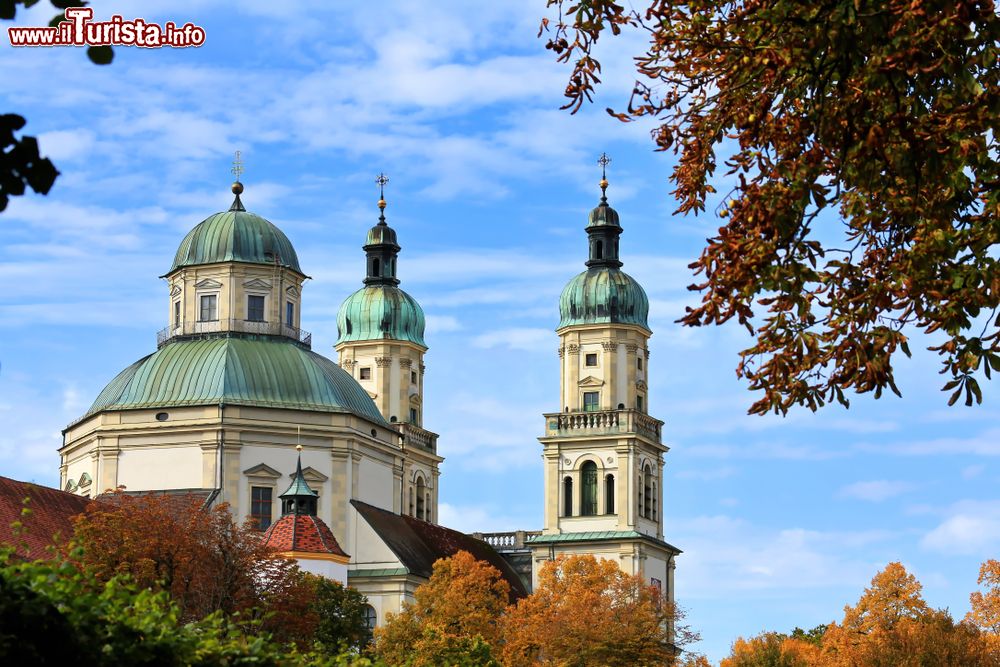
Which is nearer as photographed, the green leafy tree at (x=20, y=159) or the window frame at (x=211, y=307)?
the green leafy tree at (x=20, y=159)

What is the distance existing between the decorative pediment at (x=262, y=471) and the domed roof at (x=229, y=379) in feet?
8.98

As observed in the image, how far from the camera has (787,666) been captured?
91.6m

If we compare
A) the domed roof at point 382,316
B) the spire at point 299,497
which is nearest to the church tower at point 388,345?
the domed roof at point 382,316

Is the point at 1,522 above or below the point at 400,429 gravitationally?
below

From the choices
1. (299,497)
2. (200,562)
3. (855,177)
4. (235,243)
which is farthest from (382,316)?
(855,177)

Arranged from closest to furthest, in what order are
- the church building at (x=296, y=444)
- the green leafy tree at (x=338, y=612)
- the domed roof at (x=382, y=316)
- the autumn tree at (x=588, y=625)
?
1. the green leafy tree at (x=338, y=612)
2. the autumn tree at (x=588, y=625)
3. the church building at (x=296, y=444)
4. the domed roof at (x=382, y=316)

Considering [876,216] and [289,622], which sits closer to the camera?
[876,216]

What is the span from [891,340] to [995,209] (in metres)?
1.58

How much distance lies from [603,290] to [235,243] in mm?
25610

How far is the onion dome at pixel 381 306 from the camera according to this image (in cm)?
11969

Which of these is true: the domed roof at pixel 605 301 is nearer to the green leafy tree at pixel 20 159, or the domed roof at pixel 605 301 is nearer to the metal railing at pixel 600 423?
the metal railing at pixel 600 423

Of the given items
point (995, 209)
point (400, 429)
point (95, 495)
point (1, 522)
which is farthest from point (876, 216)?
point (400, 429)

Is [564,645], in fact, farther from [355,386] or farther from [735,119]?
[735,119]

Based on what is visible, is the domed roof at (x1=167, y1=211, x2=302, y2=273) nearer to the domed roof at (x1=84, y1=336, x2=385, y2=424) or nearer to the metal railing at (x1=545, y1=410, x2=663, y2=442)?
the domed roof at (x1=84, y1=336, x2=385, y2=424)
